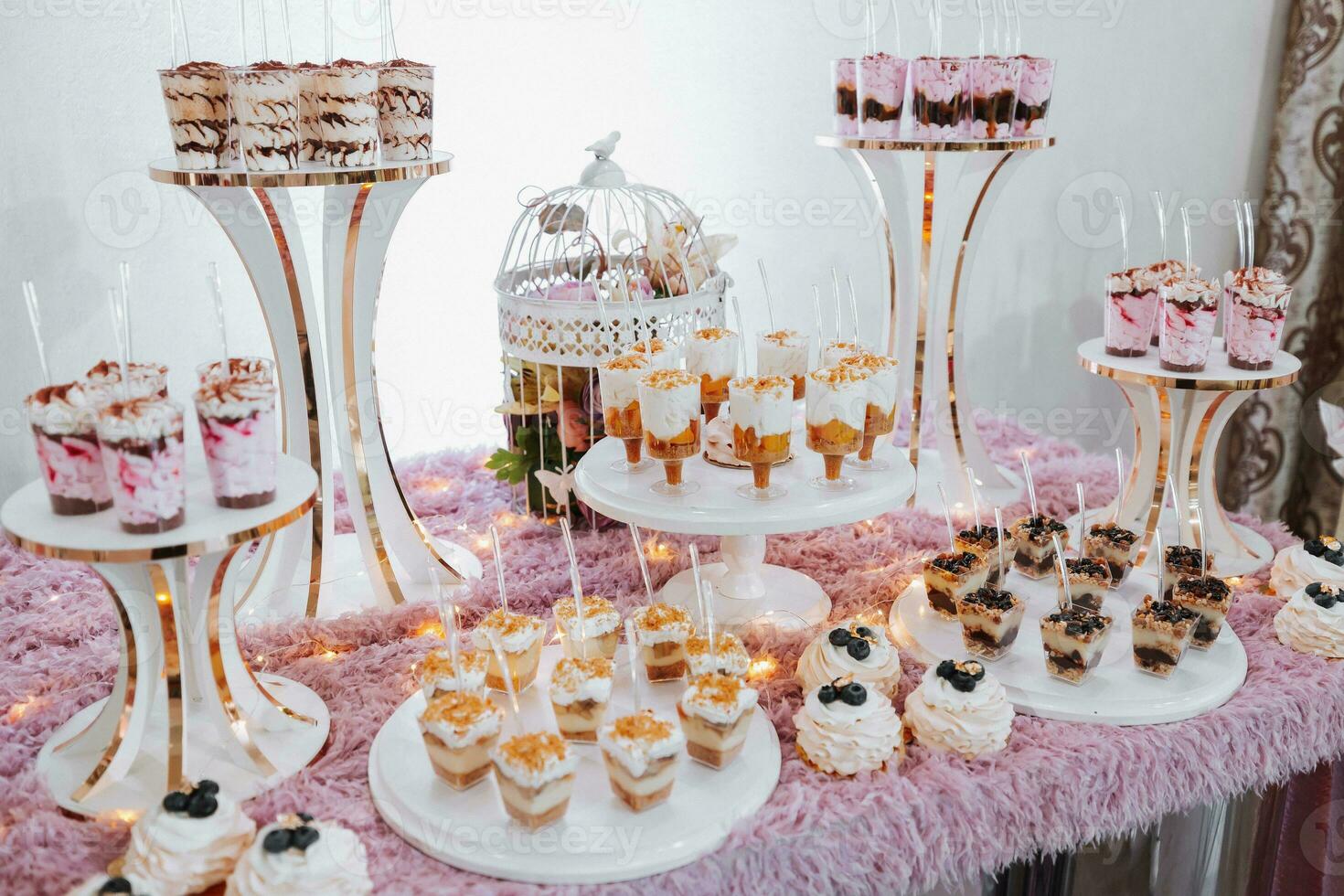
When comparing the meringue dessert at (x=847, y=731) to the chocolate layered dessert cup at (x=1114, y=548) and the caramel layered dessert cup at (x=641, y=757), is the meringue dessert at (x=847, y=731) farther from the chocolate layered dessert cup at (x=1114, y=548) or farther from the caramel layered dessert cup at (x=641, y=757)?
the chocolate layered dessert cup at (x=1114, y=548)

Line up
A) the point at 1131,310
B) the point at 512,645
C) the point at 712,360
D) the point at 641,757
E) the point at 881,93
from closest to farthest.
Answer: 1. the point at 641,757
2. the point at 512,645
3. the point at 712,360
4. the point at 1131,310
5. the point at 881,93

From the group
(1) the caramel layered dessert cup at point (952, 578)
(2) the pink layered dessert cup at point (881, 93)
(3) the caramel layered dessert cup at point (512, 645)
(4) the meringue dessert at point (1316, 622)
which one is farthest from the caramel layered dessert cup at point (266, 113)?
(4) the meringue dessert at point (1316, 622)

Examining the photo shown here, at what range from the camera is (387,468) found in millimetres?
2146

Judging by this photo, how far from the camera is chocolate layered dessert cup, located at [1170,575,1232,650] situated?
1.79 metres

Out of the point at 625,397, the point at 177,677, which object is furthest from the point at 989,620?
the point at 177,677

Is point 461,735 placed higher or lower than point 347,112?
lower

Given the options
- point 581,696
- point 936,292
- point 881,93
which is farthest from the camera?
point 936,292

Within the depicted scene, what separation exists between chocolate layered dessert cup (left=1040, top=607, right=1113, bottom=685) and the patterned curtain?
2.15 meters

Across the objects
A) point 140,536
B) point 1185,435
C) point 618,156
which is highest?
point 618,156

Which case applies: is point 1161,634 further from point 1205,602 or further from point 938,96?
point 938,96

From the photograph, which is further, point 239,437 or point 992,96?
point 992,96

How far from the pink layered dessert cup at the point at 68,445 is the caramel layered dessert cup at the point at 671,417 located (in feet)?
2.58

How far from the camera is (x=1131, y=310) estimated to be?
2.14m

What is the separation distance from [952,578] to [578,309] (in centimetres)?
93
